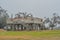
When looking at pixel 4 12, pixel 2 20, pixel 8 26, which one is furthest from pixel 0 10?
pixel 8 26

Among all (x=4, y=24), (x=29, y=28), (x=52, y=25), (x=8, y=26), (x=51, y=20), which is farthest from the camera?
(x=51, y=20)

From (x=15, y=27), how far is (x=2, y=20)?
35.4 ft

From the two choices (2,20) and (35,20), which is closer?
(35,20)

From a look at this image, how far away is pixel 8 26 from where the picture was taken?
59031 mm

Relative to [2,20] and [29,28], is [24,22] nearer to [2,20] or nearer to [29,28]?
[29,28]

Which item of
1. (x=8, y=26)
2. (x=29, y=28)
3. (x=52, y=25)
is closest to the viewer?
(x=29, y=28)

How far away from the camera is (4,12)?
76000 mm

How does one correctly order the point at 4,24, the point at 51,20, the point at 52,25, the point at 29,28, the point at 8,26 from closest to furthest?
the point at 29,28, the point at 8,26, the point at 4,24, the point at 52,25, the point at 51,20

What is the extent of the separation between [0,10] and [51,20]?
20771 mm

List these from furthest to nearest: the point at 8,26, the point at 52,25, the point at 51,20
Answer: the point at 51,20
the point at 52,25
the point at 8,26

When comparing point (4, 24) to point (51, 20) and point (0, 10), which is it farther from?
point (51, 20)

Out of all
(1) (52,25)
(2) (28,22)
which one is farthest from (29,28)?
(1) (52,25)

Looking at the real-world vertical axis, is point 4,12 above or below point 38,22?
above

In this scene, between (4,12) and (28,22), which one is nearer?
(28,22)
